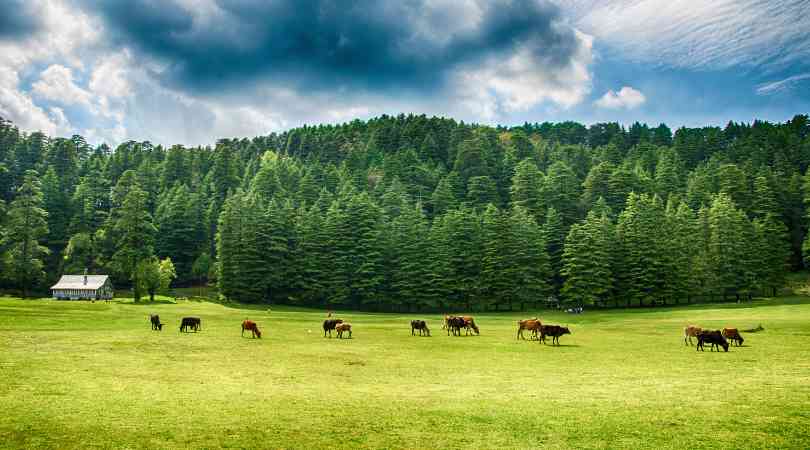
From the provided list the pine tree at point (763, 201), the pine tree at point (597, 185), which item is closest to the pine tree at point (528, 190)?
the pine tree at point (597, 185)

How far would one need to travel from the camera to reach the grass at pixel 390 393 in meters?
12.0

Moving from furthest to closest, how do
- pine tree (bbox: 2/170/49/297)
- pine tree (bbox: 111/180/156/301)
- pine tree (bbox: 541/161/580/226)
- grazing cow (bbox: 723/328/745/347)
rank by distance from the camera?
1. pine tree (bbox: 541/161/580/226)
2. pine tree (bbox: 111/180/156/301)
3. pine tree (bbox: 2/170/49/297)
4. grazing cow (bbox: 723/328/745/347)

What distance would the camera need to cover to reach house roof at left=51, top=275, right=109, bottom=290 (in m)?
78.8

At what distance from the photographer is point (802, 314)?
43969mm

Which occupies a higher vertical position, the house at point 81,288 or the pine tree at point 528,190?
the pine tree at point 528,190

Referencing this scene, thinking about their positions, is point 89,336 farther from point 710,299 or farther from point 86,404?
point 710,299

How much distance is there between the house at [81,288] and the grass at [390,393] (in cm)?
5385

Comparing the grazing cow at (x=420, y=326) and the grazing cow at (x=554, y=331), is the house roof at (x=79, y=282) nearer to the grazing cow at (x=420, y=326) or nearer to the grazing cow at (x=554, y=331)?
the grazing cow at (x=420, y=326)

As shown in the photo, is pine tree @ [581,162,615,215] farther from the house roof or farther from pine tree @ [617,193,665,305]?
the house roof

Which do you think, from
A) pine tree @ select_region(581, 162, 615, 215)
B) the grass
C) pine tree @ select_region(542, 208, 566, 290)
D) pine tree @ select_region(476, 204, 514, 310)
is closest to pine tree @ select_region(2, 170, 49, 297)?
the grass

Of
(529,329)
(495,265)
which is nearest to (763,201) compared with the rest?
(495,265)

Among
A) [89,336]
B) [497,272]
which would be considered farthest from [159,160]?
[89,336]

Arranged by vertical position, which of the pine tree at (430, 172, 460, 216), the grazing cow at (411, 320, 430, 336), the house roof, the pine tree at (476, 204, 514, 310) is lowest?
the grazing cow at (411, 320, 430, 336)

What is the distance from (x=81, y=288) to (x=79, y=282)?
1.64m
